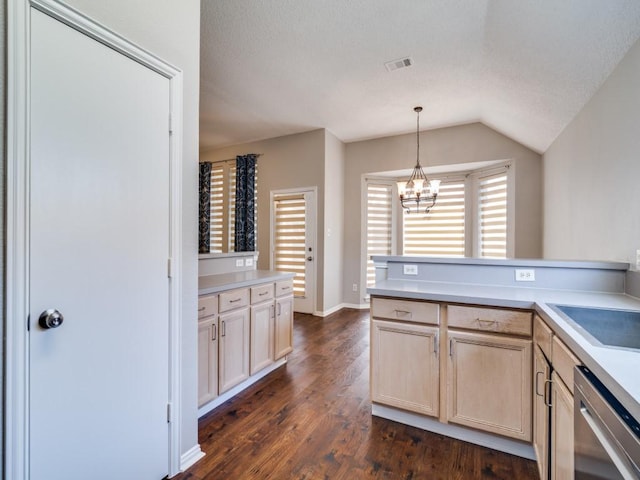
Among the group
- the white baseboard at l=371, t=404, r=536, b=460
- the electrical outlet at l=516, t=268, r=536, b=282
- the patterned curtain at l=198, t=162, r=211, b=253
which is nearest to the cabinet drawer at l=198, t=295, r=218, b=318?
the white baseboard at l=371, t=404, r=536, b=460

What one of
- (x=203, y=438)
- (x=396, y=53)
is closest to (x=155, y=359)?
(x=203, y=438)

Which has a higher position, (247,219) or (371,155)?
(371,155)

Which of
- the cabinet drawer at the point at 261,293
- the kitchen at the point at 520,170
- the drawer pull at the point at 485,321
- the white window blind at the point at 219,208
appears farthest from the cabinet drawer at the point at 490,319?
the white window blind at the point at 219,208

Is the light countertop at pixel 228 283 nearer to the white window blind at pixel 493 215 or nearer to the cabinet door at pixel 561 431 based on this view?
the cabinet door at pixel 561 431

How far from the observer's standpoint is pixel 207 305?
2131mm

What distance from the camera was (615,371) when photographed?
828 mm

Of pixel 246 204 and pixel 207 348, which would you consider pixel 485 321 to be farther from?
pixel 246 204

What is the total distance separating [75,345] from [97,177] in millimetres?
699

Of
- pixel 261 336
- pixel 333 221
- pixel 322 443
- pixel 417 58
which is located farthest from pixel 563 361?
pixel 333 221

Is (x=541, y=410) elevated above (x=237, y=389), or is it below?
above

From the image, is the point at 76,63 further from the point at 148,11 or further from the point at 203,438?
the point at 203,438

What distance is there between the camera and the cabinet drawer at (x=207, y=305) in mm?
2076

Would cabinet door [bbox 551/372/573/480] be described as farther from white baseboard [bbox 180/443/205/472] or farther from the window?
the window

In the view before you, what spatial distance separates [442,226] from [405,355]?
375 cm
